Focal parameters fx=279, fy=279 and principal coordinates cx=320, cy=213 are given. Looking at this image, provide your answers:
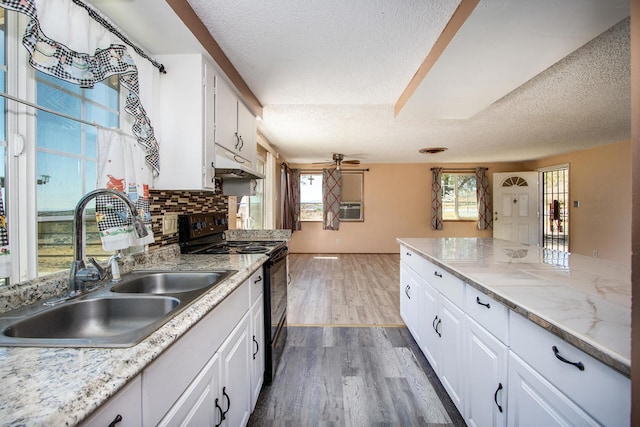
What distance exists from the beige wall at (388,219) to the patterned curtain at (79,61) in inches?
223

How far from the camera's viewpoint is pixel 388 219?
7051mm

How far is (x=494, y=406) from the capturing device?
1.14m

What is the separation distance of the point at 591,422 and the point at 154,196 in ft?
6.90

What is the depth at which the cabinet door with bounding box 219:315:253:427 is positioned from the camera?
1136 mm

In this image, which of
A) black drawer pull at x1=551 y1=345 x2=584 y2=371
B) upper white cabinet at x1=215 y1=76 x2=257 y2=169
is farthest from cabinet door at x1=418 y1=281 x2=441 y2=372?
upper white cabinet at x1=215 y1=76 x2=257 y2=169

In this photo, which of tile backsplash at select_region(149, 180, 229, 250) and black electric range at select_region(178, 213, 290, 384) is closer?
tile backsplash at select_region(149, 180, 229, 250)

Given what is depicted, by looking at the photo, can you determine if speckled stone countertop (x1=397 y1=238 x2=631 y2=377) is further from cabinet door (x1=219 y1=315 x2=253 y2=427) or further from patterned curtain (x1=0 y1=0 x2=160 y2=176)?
patterned curtain (x1=0 y1=0 x2=160 y2=176)

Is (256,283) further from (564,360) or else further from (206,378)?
(564,360)

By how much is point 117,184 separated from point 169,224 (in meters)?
0.58

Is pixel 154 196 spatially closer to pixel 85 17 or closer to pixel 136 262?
pixel 136 262

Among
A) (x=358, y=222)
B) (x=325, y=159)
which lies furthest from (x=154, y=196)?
(x=358, y=222)

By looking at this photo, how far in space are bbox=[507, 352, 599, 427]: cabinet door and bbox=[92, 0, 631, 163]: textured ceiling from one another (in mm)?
1589

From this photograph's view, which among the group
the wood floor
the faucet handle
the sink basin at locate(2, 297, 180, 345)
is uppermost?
the faucet handle

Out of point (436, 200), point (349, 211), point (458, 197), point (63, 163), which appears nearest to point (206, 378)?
point (63, 163)
